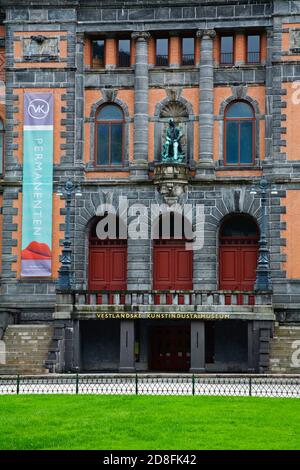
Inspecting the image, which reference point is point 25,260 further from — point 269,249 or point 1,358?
point 269,249

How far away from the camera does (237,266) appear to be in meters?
56.9

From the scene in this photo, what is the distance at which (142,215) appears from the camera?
56812mm

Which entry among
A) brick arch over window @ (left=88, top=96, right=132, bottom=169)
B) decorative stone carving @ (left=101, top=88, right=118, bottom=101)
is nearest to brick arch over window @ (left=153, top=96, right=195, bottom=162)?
brick arch over window @ (left=88, top=96, right=132, bottom=169)

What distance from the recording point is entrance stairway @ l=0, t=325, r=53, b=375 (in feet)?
166

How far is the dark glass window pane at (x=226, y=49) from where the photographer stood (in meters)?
57.7

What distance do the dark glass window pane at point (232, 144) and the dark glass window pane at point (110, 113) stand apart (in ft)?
17.8

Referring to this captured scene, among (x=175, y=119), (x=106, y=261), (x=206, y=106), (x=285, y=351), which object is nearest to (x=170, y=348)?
(x=106, y=261)

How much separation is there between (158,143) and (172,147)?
4.29 feet

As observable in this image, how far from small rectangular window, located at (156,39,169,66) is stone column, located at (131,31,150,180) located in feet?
2.53

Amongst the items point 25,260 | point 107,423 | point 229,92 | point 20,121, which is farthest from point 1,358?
point 107,423

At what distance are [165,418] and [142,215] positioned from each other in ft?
84.6

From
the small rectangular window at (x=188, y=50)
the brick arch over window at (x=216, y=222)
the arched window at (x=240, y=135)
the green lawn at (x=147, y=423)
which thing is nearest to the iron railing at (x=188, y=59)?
the small rectangular window at (x=188, y=50)

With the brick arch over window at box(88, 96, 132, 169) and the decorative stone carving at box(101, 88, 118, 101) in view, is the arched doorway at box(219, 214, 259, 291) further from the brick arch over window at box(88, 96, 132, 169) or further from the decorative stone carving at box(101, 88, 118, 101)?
the decorative stone carving at box(101, 88, 118, 101)

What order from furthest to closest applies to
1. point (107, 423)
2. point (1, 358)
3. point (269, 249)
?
1. point (269, 249)
2. point (1, 358)
3. point (107, 423)
